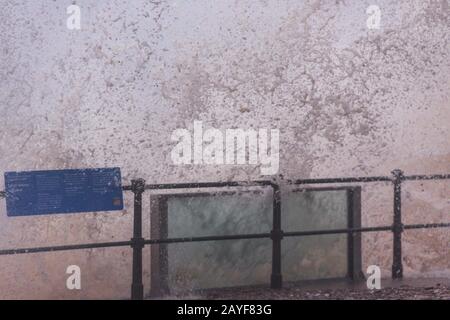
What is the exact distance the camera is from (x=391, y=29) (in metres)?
5.25

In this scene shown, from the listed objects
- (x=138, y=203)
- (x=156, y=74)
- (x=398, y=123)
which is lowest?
(x=138, y=203)

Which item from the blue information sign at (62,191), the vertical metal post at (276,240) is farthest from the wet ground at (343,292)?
the blue information sign at (62,191)

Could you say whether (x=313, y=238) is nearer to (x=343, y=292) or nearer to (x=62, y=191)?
(x=343, y=292)

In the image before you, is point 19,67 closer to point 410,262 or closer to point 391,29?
point 391,29

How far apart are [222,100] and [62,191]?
1361mm

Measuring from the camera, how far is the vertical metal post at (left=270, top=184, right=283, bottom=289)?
4.20m

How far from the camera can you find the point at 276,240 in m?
4.23

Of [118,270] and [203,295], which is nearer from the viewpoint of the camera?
[203,295]

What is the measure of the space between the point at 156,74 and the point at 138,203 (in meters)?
1.18

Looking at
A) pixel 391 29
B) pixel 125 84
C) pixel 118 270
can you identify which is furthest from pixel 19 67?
pixel 391 29

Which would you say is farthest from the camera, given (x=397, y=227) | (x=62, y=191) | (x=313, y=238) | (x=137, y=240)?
(x=313, y=238)

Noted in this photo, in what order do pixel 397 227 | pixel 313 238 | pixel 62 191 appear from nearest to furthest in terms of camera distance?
1. pixel 62 191
2. pixel 397 227
3. pixel 313 238

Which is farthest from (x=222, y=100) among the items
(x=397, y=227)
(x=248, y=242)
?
(x=397, y=227)
